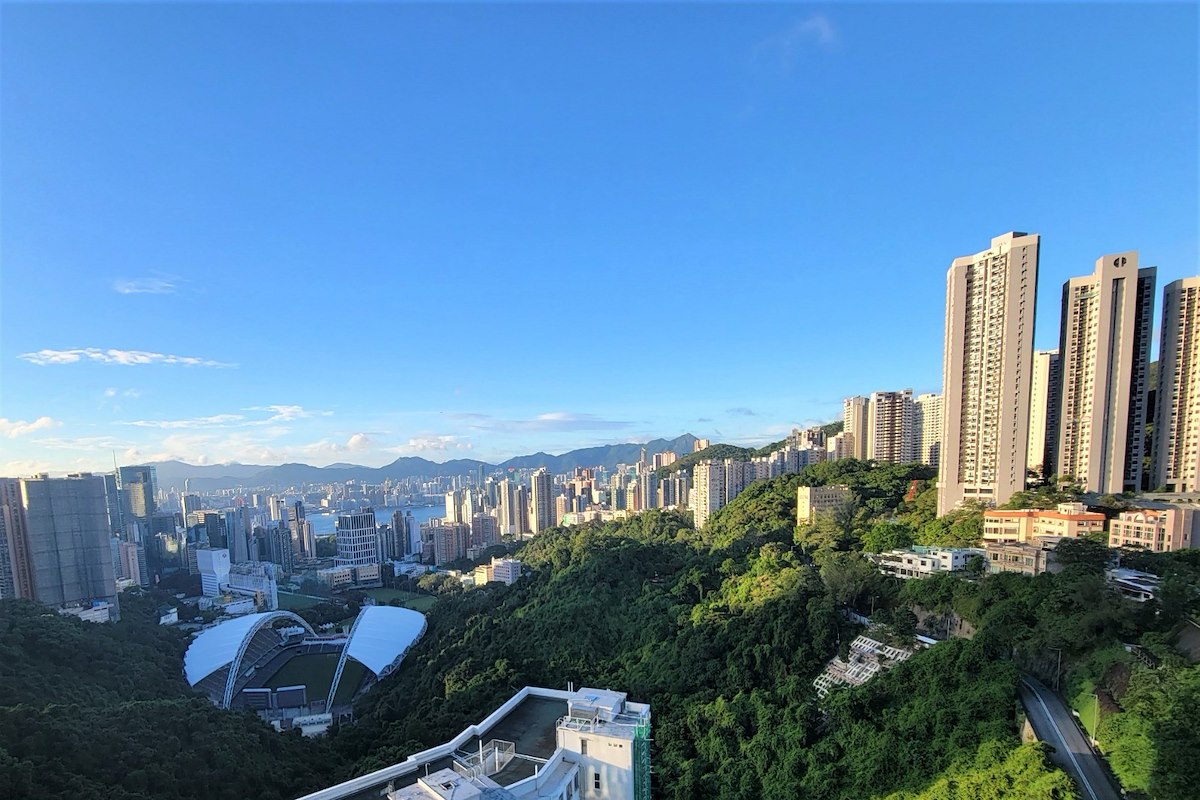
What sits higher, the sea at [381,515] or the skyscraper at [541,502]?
the skyscraper at [541,502]

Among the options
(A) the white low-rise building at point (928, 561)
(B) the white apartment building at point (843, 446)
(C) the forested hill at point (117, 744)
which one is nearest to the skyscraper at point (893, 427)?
(B) the white apartment building at point (843, 446)

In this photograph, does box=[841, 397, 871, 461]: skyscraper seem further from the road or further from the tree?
the road

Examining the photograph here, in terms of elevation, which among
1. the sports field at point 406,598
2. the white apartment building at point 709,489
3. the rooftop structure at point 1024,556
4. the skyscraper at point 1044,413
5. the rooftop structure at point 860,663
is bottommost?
the sports field at point 406,598

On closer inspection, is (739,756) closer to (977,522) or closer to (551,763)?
(551,763)

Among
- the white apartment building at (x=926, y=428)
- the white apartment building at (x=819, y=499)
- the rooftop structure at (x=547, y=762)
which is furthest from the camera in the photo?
the white apartment building at (x=926, y=428)

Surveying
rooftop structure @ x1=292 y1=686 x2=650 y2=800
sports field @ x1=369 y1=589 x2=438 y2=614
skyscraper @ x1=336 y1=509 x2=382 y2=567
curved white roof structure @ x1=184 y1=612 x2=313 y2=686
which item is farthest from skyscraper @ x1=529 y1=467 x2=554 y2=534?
rooftop structure @ x1=292 y1=686 x2=650 y2=800

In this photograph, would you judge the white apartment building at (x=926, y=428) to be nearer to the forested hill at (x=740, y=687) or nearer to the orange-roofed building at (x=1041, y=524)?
the forested hill at (x=740, y=687)

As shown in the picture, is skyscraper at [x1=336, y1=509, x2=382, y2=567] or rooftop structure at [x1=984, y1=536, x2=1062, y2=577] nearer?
rooftop structure at [x1=984, y1=536, x2=1062, y2=577]

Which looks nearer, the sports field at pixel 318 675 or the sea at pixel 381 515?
the sports field at pixel 318 675
